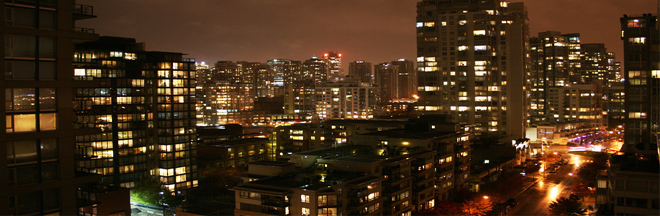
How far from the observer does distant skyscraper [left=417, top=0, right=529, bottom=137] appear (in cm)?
6306

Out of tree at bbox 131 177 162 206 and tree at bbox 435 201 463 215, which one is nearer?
tree at bbox 435 201 463 215

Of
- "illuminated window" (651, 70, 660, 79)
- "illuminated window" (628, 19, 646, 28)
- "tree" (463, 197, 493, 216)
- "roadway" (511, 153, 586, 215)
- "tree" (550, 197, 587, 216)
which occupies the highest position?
"illuminated window" (628, 19, 646, 28)

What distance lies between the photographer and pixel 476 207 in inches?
1459

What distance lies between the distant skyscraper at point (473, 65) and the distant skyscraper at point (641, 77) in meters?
27.5

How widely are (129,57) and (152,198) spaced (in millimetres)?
12307

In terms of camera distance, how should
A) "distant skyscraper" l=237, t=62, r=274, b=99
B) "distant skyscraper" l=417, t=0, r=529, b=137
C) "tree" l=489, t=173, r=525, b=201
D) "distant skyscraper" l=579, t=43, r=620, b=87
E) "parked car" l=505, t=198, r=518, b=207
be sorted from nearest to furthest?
"parked car" l=505, t=198, r=518, b=207, "tree" l=489, t=173, r=525, b=201, "distant skyscraper" l=417, t=0, r=529, b=137, "distant skyscraper" l=579, t=43, r=620, b=87, "distant skyscraper" l=237, t=62, r=274, b=99

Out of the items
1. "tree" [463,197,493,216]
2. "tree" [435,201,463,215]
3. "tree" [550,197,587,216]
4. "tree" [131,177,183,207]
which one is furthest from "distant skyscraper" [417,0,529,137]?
"tree" [131,177,183,207]

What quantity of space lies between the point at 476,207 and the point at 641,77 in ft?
46.5

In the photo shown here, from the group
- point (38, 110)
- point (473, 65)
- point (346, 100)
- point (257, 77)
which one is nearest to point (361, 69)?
point (257, 77)

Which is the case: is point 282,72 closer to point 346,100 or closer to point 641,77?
point 346,100

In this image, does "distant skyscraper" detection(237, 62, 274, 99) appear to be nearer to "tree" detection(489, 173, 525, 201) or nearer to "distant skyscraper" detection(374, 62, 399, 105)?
"distant skyscraper" detection(374, 62, 399, 105)

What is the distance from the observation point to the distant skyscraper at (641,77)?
33.8 metres

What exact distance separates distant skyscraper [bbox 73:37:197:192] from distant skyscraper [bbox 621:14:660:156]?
3333 centimetres

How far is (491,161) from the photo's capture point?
5438cm
